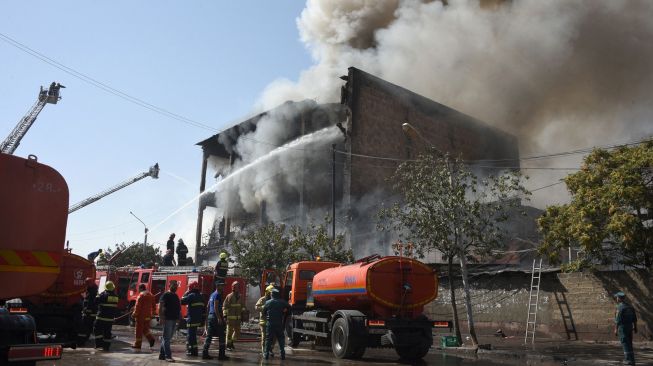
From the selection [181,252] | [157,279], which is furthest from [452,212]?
[181,252]

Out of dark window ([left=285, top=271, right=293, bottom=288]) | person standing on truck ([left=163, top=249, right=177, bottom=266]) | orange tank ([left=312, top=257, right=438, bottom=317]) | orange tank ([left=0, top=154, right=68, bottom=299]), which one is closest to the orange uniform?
dark window ([left=285, top=271, right=293, bottom=288])

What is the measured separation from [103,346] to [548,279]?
14.2 m

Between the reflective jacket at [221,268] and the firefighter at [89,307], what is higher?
the reflective jacket at [221,268]

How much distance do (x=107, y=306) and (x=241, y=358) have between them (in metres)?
3.53

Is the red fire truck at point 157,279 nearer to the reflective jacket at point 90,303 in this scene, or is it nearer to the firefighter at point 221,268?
the firefighter at point 221,268

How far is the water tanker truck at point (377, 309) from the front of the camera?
11227 millimetres

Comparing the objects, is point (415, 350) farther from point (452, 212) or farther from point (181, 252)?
point (181, 252)

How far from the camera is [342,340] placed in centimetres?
1152

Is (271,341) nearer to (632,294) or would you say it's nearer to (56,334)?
(56,334)

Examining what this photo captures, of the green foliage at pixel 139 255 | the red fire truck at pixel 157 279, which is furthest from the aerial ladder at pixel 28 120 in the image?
the red fire truck at pixel 157 279

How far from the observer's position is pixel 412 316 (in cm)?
1203

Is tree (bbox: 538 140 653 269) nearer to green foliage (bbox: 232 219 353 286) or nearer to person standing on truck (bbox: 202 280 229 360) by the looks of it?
person standing on truck (bbox: 202 280 229 360)

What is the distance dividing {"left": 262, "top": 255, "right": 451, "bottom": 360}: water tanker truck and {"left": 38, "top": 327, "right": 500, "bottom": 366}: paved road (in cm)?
40

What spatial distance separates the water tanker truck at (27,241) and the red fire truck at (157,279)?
43.0ft
